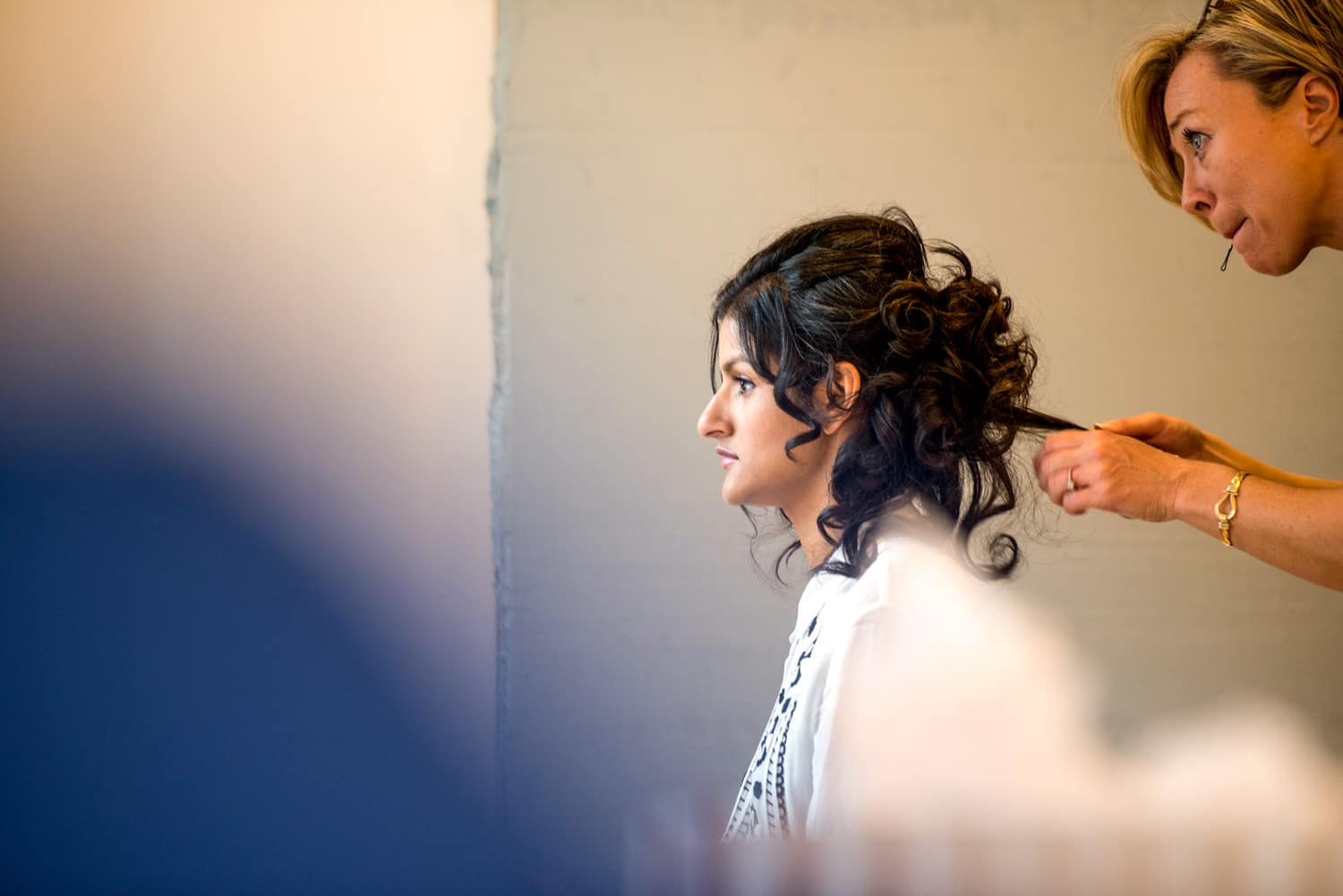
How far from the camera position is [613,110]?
248 centimetres

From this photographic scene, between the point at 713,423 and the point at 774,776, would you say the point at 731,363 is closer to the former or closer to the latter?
the point at 713,423

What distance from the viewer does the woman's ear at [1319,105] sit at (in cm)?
143

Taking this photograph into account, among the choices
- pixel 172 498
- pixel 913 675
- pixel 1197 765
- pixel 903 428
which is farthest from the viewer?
pixel 1197 765

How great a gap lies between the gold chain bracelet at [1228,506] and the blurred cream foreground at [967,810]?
0.27 m

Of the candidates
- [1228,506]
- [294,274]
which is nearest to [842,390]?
[1228,506]

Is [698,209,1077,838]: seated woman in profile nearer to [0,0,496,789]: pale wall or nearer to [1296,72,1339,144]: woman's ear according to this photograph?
[1296,72,1339,144]: woman's ear

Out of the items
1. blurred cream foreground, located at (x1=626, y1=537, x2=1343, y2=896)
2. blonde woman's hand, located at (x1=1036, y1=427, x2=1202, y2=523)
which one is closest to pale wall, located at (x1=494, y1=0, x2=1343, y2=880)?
blurred cream foreground, located at (x1=626, y1=537, x2=1343, y2=896)

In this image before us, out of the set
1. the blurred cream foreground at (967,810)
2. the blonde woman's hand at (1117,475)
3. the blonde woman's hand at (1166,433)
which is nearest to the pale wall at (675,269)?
the blurred cream foreground at (967,810)

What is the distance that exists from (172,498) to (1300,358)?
241 cm

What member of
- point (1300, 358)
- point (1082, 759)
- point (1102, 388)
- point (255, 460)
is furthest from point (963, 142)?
point (255, 460)

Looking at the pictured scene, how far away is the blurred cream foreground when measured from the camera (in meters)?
0.99

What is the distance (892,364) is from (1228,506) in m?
0.43

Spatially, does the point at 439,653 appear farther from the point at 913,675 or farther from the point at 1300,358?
the point at 1300,358

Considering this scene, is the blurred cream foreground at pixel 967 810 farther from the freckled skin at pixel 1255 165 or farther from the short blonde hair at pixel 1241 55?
the short blonde hair at pixel 1241 55
